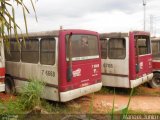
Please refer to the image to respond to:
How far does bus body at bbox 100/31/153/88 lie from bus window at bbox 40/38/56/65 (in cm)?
306

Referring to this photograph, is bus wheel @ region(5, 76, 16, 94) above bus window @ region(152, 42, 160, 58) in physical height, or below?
below

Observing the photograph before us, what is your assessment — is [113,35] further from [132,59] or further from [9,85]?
[9,85]

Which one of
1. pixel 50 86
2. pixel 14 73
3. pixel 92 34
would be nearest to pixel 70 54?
pixel 50 86

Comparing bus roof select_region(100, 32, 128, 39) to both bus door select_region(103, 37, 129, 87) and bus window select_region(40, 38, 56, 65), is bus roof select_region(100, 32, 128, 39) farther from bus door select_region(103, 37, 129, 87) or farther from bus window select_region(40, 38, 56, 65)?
bus window select_region(40, 38, 56, 65)

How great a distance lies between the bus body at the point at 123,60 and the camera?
953cm

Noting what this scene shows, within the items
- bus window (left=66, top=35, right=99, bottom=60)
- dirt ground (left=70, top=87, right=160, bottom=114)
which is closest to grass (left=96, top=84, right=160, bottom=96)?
dirt ground (left=70, top=87, right=160, bottom=114)

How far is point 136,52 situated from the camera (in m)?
9.78

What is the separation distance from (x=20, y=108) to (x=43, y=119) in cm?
270

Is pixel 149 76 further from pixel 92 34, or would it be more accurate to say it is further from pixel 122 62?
pixel 92 34

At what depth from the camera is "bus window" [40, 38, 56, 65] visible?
752 cm

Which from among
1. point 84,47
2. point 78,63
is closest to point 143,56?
point 84,47

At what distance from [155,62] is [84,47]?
4.62 metres

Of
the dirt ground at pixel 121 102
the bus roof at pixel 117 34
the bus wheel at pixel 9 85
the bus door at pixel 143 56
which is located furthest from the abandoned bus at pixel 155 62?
the bus wheel at pixel 9 85

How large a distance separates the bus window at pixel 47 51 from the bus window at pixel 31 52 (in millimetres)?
259
